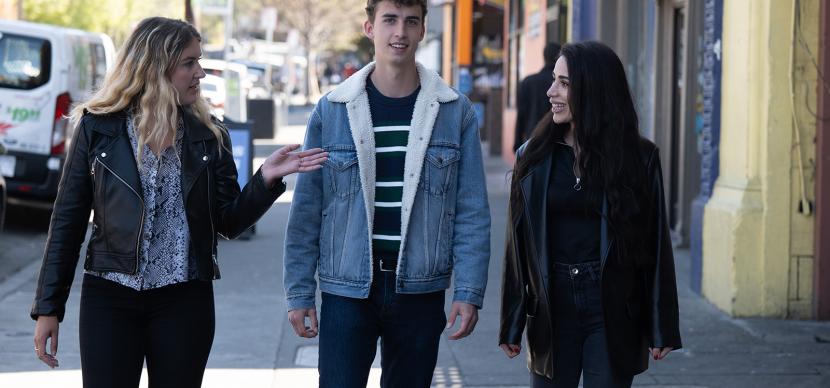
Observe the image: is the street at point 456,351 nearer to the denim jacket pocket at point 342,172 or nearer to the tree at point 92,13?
the denim jacket pocket at point 342,172

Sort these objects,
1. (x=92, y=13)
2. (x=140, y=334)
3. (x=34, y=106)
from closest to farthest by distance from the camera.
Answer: (x=140, y=334), (x=34, y=106), (x=92, y=13)

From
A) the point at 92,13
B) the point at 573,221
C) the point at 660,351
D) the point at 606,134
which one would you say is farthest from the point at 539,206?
the point at 92,13

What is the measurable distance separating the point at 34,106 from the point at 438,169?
1010cm

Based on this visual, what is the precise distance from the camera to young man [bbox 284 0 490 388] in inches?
167

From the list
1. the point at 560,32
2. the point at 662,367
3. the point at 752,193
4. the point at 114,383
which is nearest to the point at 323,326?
the point at 114,383

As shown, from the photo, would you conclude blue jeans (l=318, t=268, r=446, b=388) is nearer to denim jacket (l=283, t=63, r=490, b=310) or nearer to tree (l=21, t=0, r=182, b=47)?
denim jacket (l=283, t=63, r=490, b=310)

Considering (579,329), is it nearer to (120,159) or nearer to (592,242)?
(592,242)

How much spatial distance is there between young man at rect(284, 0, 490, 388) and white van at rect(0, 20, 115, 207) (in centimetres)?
969

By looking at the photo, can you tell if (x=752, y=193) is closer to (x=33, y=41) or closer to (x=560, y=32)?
(x=33, y=41)

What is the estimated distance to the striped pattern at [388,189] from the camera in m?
4.27

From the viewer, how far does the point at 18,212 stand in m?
15.8

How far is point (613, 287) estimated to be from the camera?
430 cm

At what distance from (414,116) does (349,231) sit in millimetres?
412

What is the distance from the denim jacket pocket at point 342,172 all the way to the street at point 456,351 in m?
1.67
